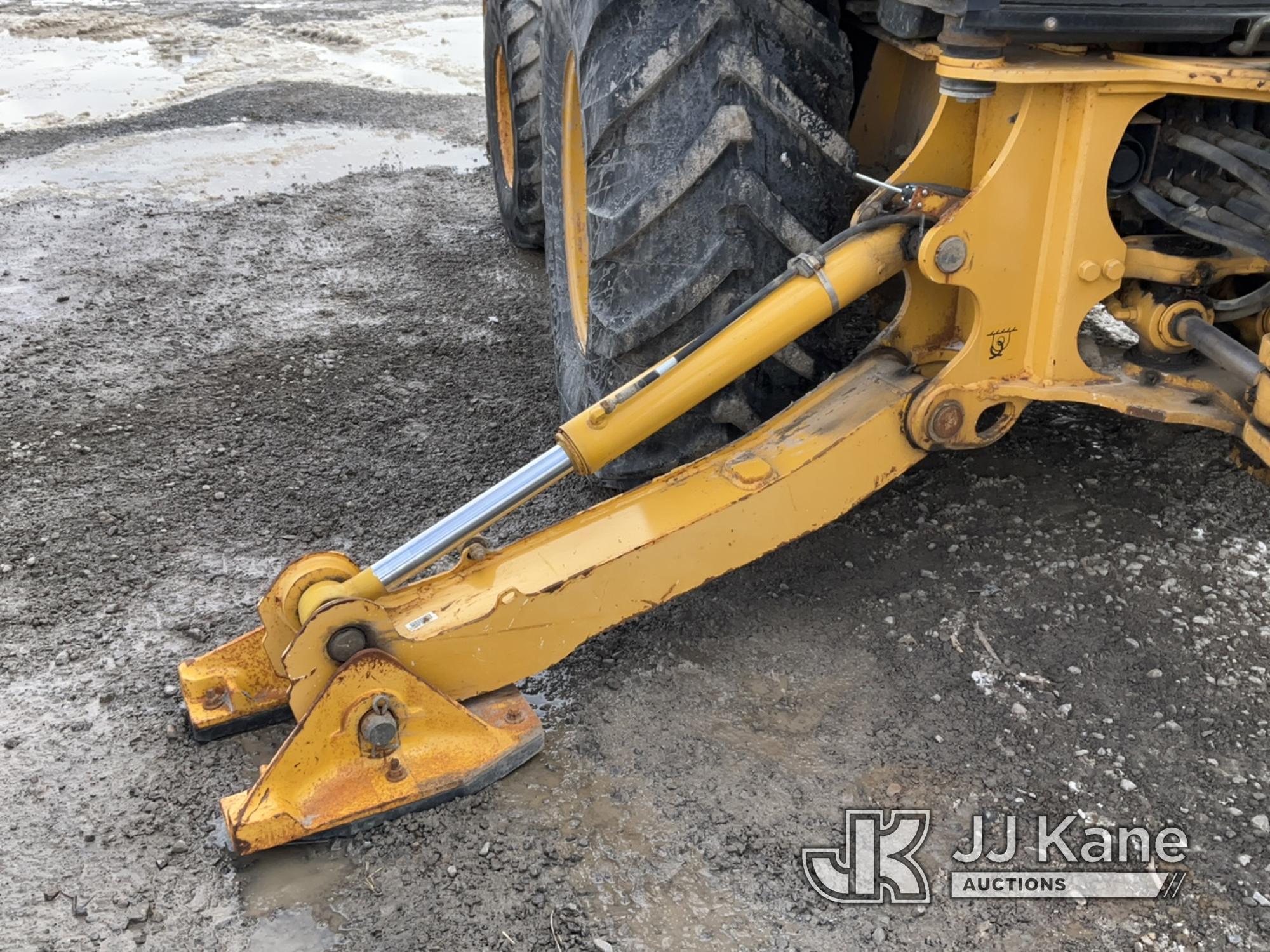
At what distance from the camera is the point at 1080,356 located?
2.39m

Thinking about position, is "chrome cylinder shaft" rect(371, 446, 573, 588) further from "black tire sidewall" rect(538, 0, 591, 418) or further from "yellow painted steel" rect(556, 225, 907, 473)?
"black tire sidewall" rect(538, 0, 591, 418)

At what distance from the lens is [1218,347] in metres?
2.27

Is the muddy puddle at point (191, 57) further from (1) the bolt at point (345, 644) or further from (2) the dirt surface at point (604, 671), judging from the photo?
(1) the bolt at point (345, 644)

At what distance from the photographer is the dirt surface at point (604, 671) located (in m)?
2.06

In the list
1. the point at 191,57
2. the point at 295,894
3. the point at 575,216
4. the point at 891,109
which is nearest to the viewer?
the point at 295,894

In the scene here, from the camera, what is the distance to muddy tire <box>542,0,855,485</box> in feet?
7.53

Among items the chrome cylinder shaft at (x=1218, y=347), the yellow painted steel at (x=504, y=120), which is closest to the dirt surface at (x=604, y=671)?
the chrome cylinder shaft at (x=1218, y=347)

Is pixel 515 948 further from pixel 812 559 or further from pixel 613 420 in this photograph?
pixel 812 559

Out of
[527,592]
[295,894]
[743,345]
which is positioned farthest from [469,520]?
[295,894]

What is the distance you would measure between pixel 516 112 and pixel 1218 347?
3269 mm

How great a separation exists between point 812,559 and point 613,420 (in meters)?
0.93

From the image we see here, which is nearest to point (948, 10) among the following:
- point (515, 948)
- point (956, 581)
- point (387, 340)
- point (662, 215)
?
point (662, 215)

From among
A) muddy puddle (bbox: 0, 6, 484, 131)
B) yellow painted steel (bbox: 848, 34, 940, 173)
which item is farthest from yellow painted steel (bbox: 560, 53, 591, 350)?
muddy puddle (bbox: 0, 6, 484, 131)

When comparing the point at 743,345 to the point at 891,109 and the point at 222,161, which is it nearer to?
the point at 891,109
